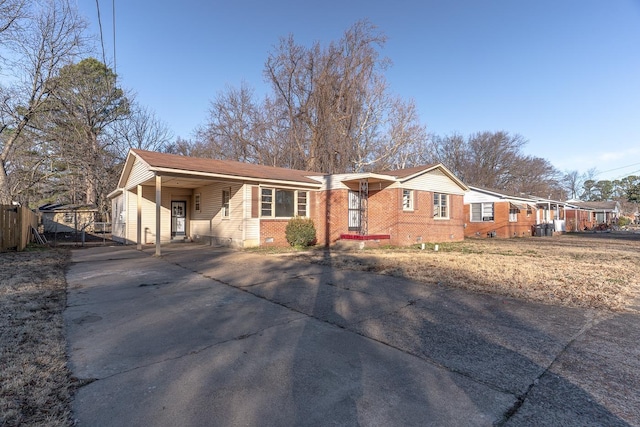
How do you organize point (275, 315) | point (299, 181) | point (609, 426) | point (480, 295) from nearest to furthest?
point (609, 426) < point (275, 315) < point (480, 295) < point (299, 181)

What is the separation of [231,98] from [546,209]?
31.6 metres

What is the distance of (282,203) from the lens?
1498 centimetres

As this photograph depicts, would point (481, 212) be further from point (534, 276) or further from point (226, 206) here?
point (226, 206)

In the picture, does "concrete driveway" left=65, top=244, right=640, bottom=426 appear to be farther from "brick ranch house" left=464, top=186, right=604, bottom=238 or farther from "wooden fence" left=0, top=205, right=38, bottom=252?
"brick ranch house" left=464, top=186, right=604, bottom=238

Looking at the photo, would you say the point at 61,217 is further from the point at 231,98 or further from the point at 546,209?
the point at 546,209

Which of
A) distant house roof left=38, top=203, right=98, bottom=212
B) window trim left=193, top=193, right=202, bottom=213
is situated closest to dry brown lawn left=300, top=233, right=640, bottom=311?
window trim left=193, top=193, right=202, bottom=213

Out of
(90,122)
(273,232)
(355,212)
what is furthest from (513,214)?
(90,122)

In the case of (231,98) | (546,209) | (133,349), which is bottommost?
(133,349)

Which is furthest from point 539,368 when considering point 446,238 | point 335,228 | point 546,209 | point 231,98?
point 546,209

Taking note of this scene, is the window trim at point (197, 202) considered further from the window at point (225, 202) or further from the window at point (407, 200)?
the window at point (407, 200)

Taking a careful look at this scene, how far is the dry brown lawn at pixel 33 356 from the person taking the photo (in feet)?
7.86

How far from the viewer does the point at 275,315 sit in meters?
4.86

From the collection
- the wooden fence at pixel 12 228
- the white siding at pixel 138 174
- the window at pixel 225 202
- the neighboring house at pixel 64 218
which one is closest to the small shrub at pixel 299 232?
the window at pixel 225 202

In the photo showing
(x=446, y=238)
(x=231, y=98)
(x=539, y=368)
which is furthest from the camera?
(x=231, y=98)
